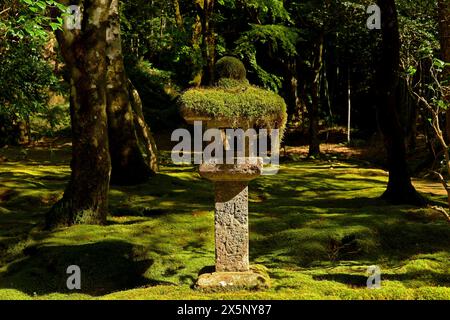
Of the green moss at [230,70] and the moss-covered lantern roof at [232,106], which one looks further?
the green moss at [230,70]

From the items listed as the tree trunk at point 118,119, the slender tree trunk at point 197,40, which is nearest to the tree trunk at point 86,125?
the tree trunk at point 118,119

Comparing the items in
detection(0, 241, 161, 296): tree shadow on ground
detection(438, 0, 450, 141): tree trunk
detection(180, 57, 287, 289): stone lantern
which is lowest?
detection(0, 241, 161, 296): tree shadow on ground

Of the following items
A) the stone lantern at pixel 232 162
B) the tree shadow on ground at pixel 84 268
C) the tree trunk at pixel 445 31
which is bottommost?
the tree shadow on ground at pixel 84 268

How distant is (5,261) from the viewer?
31.4 feet

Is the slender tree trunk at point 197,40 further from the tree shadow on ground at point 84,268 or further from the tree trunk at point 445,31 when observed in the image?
the tree shadow on ground at point 84,268

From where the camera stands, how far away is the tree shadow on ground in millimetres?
8586

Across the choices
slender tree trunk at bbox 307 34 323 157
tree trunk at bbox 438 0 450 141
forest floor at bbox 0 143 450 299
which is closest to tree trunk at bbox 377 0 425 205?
forest floor at bbox 0 143 450 299

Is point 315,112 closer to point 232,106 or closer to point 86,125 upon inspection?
point 86,125

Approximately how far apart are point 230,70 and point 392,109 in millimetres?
6845

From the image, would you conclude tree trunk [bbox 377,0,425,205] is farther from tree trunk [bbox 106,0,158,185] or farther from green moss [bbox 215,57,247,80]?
green moss [bbox 215,57,247,80]

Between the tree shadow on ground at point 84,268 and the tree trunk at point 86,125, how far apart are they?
1.08m

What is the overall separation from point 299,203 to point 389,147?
2734 millimetres

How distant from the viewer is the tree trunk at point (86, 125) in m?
10.4

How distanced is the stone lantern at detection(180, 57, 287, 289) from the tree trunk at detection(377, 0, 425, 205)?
20.7 ft
